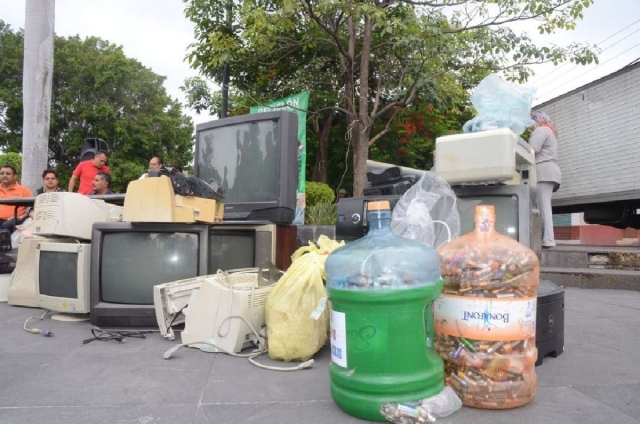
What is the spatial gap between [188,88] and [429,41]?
5.31 m

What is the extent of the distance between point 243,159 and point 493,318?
3084 millimetres

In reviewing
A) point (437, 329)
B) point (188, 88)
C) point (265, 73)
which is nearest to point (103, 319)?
point (437, 329)

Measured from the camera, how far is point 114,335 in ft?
9.95

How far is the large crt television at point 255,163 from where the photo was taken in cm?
405

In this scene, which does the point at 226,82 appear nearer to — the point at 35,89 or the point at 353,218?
the point at 35,89

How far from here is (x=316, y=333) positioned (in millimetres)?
2496

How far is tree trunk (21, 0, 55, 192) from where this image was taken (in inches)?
238

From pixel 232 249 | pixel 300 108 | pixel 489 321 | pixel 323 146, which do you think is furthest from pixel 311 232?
pixel 323 146

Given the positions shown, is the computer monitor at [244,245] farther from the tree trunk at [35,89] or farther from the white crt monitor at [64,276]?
the tree trunk at [35,89]

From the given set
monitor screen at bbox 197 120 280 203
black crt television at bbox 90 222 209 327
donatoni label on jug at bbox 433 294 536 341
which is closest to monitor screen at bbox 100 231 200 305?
black crt television at bbox 90 222 209 327

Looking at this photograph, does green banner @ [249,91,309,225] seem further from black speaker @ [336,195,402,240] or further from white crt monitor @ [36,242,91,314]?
white crt monitor @ [36,242,91,314]

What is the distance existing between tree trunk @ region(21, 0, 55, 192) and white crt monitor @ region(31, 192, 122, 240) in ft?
9.99

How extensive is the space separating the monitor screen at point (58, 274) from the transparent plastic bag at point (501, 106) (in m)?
3.04

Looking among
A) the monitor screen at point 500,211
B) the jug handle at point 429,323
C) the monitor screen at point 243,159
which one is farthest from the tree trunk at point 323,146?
the jug handle at point 429,323
